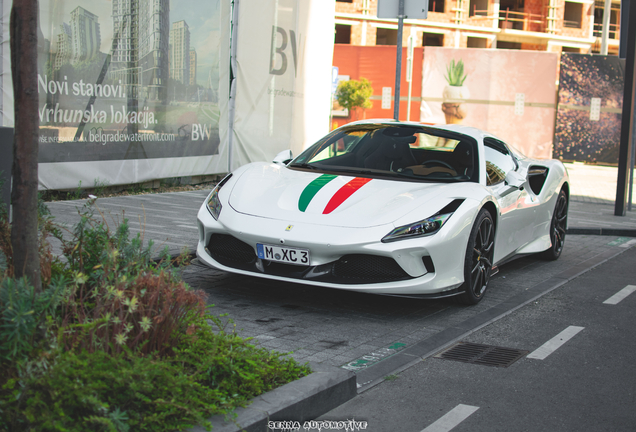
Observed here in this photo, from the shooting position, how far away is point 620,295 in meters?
6.17

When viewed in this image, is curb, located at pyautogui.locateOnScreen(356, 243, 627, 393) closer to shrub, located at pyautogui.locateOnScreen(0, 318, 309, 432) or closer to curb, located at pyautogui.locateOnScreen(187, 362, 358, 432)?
curb, located at pyautogui.locateOnScreen(187, 362, 358, 432)

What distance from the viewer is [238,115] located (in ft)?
40.9

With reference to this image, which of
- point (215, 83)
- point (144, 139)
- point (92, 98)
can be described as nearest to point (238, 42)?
point (215, 83)

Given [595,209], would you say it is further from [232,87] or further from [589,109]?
[589,109]

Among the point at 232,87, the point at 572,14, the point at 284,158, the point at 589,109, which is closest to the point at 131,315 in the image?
the point at 284,158

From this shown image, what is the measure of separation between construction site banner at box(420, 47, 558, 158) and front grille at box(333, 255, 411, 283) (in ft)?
71.8

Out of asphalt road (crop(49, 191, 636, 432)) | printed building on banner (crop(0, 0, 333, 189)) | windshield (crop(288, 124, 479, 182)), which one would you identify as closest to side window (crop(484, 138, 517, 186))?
windshield (crop(288, 124, 479, 182))

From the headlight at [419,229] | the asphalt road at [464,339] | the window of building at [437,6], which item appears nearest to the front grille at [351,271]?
the headlight at [419,229]

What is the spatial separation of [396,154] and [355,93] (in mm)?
23199

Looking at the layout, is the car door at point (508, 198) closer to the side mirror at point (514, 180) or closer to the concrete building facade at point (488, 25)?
the side mirror at point (514, 180)

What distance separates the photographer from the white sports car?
4.78m

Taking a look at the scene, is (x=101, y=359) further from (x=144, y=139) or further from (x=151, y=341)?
(x=144, y=139)

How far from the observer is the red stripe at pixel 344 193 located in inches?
199

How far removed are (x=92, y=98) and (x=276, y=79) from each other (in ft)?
15.2
